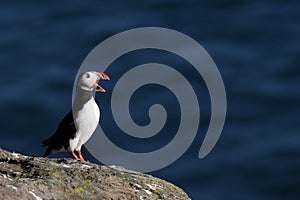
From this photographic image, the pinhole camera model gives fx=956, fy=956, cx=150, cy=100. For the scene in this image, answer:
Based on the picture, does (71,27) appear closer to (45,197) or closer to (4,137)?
(4,137)

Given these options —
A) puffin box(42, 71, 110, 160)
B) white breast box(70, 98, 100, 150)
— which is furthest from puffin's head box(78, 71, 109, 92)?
white breast box(70, 98, 100, 150)

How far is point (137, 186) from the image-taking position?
9.65 m

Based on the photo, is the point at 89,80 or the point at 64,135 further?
the point at 64,135

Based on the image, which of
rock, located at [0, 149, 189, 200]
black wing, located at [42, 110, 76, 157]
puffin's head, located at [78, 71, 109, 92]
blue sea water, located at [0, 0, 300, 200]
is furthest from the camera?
blue sea water, located at [0, 0, 300, 200]

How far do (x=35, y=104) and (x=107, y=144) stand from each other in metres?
3.16

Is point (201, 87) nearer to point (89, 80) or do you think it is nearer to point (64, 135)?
point (64, 135)

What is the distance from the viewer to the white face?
1334 centimetres

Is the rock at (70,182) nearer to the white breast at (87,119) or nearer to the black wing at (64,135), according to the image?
the white breast at (87,119)

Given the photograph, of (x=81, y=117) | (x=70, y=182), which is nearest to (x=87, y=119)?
(x=81, y=117)

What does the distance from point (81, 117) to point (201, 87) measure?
14.3m

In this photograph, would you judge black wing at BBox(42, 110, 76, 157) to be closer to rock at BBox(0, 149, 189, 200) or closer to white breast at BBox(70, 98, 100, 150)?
white breast at BBox(70, 98, 100, 150)

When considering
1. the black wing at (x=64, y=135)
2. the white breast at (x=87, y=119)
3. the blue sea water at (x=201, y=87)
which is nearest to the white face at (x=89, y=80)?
the white breast at (x=87, y=119)

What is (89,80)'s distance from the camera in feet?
43.8

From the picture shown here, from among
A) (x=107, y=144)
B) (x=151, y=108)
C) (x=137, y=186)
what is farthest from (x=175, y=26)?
(x=137, y=186)
